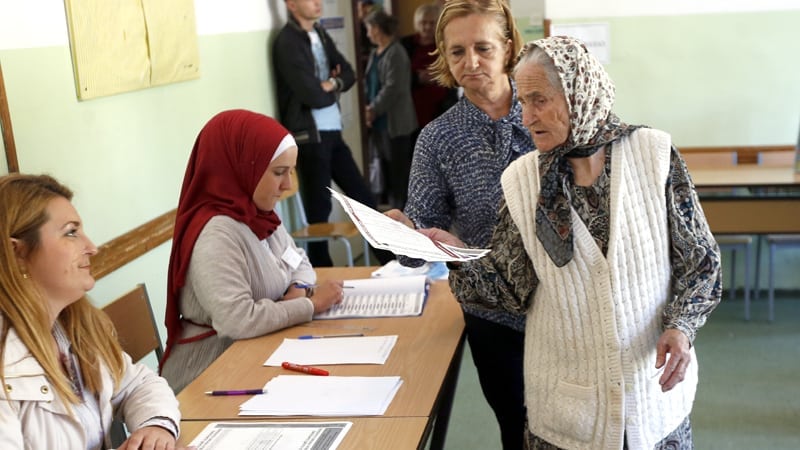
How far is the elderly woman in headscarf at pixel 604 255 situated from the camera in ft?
5.71

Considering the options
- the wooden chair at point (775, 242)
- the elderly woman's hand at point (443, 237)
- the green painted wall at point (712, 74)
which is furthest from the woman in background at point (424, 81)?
the elderly woman's hand at point (443, 237)

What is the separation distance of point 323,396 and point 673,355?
77cm

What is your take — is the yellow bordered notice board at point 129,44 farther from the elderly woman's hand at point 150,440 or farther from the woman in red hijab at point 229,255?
the elderly woman's hand at point 150,440

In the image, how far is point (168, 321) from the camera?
101 inches

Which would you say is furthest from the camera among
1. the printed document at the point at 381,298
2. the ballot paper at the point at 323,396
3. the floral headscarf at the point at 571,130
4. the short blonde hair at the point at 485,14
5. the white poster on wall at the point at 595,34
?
the white poster on wall at the point at 595,34

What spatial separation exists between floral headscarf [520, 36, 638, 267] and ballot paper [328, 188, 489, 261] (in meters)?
0.17

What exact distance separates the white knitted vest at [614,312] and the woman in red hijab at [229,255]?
0.93 meters

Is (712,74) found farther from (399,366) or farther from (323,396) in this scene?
(323,396)

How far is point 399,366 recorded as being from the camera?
7.18 ft

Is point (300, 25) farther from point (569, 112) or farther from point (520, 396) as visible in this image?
point (569, 112)

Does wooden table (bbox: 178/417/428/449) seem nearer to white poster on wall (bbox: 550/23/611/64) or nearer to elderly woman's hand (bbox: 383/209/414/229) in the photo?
elderly woman's hand (bbox: 383/209/414/229)

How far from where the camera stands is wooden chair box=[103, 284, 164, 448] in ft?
8.23

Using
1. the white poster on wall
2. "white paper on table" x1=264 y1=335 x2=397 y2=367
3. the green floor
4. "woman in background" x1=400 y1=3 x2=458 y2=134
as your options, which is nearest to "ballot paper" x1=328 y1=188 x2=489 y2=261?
"white paper on table" x1=264 y1=335 x2=397 y2=367

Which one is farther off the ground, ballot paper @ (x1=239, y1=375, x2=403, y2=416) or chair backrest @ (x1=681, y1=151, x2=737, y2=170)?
ballot paper @ (x1=239, y1=375, x2=403, y2=416)
